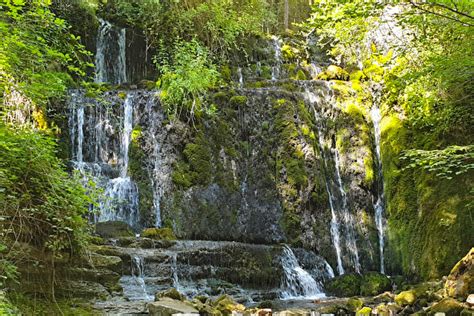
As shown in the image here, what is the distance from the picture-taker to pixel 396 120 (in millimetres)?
13023

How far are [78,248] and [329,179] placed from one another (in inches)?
343

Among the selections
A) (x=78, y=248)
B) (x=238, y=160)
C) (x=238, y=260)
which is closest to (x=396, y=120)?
(x=238, y=160)

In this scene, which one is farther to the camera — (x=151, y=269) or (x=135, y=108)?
(x=135, y=108)

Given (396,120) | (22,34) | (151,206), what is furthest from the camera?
(396,120)

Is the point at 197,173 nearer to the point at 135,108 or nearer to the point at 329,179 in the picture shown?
the point at 135,108

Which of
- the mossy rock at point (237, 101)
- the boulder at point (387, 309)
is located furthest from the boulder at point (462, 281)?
the mossy rock at point (237, 101)

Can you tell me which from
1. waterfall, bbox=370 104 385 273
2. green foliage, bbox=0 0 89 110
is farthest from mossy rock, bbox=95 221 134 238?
waterfall, bbox=370 104 385 273

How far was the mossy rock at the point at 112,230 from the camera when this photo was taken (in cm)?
942

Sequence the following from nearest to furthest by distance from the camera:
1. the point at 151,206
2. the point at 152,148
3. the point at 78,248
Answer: the point at 78,248
the point at 151,206
the point at 152,148

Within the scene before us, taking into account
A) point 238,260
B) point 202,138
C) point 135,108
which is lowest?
point 238,260

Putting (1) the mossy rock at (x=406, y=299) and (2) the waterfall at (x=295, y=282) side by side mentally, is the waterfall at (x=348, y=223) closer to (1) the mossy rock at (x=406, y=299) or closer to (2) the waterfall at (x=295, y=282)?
(2) the waterfall at (x=295, y=282)

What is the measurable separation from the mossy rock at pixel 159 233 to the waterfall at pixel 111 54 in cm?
679

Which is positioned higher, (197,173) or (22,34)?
(22,34)

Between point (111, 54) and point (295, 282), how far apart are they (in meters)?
10.0
